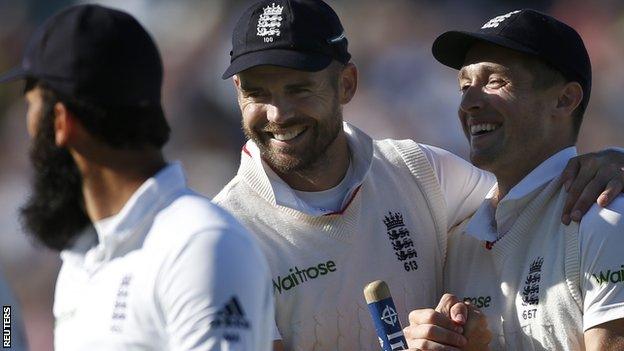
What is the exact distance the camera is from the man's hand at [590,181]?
3.02 metres

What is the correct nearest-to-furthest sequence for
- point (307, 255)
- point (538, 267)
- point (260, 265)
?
point (260, 265) → point (538, 267) → point (307, 255)

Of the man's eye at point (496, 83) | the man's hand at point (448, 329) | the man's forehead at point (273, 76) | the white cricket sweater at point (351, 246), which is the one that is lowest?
the man's hand at point (448, 329)

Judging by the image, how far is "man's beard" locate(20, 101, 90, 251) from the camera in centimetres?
221

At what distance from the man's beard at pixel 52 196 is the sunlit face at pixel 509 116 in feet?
4.68

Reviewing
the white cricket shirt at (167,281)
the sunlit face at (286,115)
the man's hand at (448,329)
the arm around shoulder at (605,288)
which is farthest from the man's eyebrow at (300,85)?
the white cricket shirt at (167,281)

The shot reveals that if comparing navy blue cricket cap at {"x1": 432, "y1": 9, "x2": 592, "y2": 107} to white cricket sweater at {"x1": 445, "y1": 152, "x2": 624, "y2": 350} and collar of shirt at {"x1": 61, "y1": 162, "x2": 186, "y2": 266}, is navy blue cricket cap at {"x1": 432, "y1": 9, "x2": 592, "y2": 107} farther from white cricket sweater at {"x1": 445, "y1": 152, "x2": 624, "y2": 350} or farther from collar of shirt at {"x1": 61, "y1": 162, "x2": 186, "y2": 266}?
collar of shirt at {"x1": 61, "y1": 162, "x2": 186, "y2": 266}

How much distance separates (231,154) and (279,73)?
3755 mm

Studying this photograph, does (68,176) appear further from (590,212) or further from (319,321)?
(590,212)

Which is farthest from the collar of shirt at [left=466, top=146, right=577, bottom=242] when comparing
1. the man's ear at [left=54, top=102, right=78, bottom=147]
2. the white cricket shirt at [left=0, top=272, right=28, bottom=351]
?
the man's ear at [left=54, top=102, right=78, bottom=147]

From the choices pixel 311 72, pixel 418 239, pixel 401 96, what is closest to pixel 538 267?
pixel 418 239

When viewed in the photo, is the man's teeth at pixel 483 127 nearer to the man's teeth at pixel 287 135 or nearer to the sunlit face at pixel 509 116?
A: the sunlit face at pixel 509 116

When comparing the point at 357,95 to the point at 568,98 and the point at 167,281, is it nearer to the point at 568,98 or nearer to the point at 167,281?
the point at 568,98

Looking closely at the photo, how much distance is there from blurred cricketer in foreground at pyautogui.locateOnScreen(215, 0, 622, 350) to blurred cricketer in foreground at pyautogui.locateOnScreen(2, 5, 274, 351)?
1.08 m

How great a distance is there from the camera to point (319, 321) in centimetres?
325
